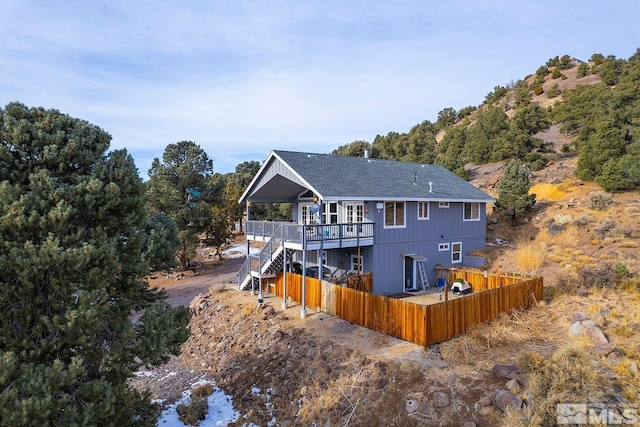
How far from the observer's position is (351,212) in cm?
1866

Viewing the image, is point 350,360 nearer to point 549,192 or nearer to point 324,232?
point 324,232

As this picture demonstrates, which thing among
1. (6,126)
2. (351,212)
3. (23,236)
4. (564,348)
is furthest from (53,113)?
(564,348)

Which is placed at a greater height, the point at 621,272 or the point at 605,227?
the point at 605,227

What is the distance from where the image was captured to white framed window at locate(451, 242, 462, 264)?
21617 mm

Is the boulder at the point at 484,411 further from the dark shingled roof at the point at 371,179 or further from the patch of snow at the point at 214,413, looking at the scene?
the dark shingled roof at the point at 371,179

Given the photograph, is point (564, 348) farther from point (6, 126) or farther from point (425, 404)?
point (6, 126)

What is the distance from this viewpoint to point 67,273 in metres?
6.99

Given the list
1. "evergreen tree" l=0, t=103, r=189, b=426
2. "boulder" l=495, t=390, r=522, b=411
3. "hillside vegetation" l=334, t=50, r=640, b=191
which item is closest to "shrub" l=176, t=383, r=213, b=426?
"evergreen tree" l=0, t=103, r=189, b=426

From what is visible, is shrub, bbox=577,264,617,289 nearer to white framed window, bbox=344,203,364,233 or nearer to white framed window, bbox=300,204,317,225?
white framed window, bbox=344,203,364,233

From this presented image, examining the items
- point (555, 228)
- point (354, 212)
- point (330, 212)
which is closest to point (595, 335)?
point (354, 212)

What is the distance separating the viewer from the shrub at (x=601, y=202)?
976 inches

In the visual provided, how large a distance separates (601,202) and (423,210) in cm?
1470

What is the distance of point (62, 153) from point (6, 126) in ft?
3.48

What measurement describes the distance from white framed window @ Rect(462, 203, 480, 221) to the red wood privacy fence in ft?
20.3
